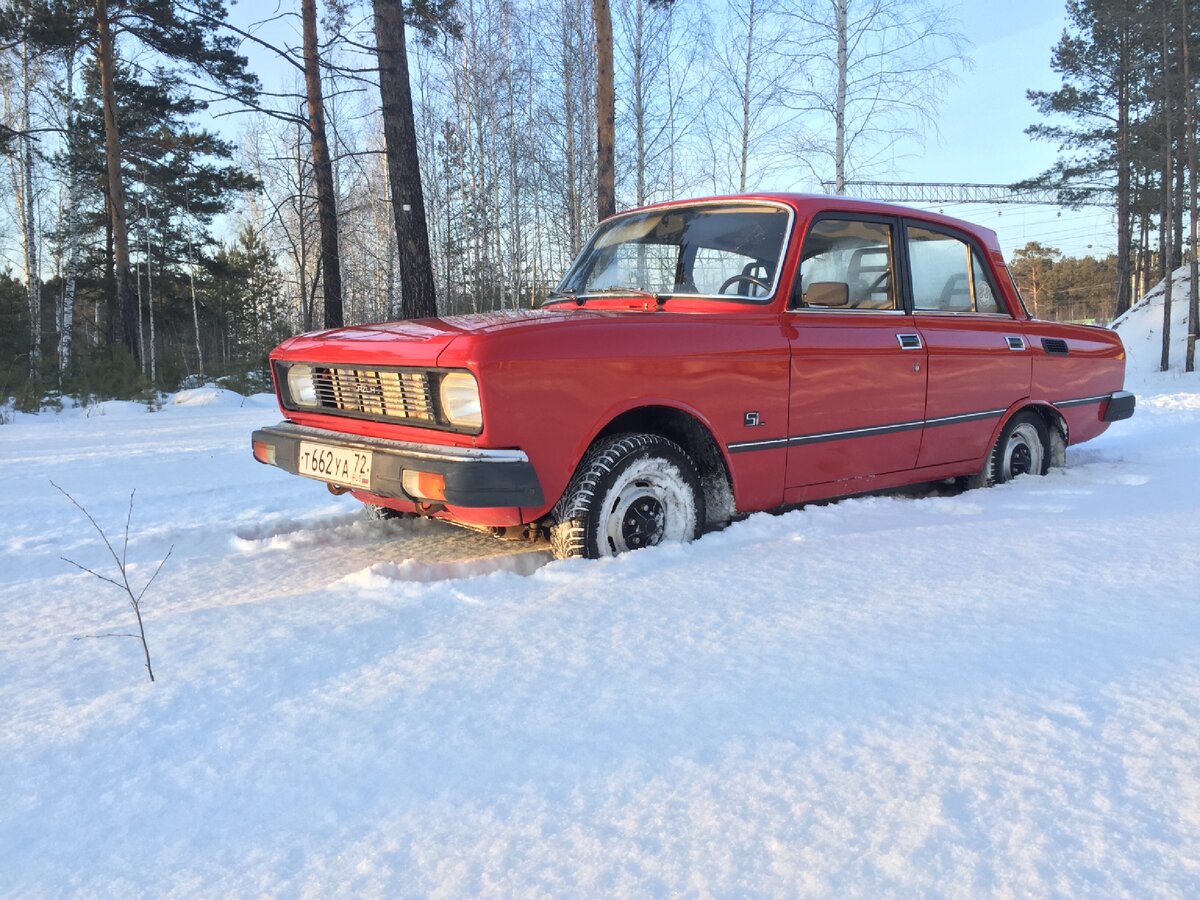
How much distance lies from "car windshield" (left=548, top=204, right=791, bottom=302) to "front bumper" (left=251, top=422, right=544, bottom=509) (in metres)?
1.35

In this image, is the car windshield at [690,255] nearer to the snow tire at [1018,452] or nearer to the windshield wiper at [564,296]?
the windshield wiper at [564,296]

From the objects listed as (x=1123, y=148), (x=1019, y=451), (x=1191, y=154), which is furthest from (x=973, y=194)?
(x=1019, y=451)

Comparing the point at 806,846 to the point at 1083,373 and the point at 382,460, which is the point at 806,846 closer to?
the point at 382,460

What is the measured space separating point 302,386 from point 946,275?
344 centimetres

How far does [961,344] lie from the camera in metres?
4.04

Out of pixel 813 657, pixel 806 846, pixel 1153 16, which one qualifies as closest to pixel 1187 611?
pixel 813 657

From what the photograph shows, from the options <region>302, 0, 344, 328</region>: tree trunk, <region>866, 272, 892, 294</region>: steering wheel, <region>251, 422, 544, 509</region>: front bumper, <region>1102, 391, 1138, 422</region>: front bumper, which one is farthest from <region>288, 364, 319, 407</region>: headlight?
<region>302, 0, 344, 328</region>: tree trunk

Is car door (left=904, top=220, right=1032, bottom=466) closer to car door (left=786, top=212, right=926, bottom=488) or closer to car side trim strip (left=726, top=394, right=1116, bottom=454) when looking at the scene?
car side trim strip (left=726, top=394, right=1116, bottom=454)

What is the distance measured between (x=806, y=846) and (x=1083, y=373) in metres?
4.71

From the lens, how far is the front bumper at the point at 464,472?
2.49 meters

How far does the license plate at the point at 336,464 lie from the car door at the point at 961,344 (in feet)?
9.17

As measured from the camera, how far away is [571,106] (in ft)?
75.5

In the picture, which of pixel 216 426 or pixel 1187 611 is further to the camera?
pixel 216 426

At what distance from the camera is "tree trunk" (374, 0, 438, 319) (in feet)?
24.0
